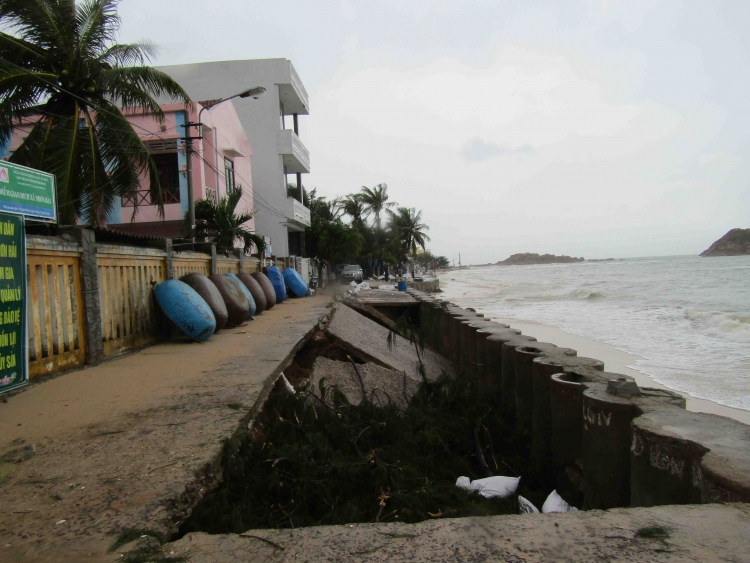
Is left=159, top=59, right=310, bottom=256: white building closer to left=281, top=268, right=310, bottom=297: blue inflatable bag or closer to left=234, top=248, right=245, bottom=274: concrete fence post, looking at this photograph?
left=281, top=268, right=310, bottom=297: blue inflatable bag

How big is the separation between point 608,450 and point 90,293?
504 centimetres

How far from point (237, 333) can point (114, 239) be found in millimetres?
2289

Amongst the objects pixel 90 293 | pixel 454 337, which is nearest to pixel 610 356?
pixel 454 337

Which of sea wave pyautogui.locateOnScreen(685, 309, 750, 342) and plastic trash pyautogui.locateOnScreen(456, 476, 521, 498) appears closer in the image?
plastic trash pyautogui.locateOnScreen(456, 476, 521, 498)

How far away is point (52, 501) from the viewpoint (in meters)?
2.15

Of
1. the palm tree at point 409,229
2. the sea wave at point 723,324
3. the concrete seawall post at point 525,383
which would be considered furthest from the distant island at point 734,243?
the concrete seawall post at point 525,383

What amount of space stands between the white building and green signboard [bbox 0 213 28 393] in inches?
905

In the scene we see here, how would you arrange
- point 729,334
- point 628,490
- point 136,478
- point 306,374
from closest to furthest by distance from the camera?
point 136,478, point 628,490, point 306,374, point 729,334

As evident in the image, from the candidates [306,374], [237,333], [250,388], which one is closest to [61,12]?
[237,333]

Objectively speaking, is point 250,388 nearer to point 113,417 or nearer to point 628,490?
point 113,417

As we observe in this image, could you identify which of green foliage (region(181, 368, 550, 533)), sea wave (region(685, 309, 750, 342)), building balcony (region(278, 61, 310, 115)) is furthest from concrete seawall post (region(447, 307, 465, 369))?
building balcony (region(278, 61, 310, 115))

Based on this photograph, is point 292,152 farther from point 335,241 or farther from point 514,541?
point 514,541

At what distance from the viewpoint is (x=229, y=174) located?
2167cm

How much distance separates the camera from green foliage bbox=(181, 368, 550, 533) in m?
2.60
